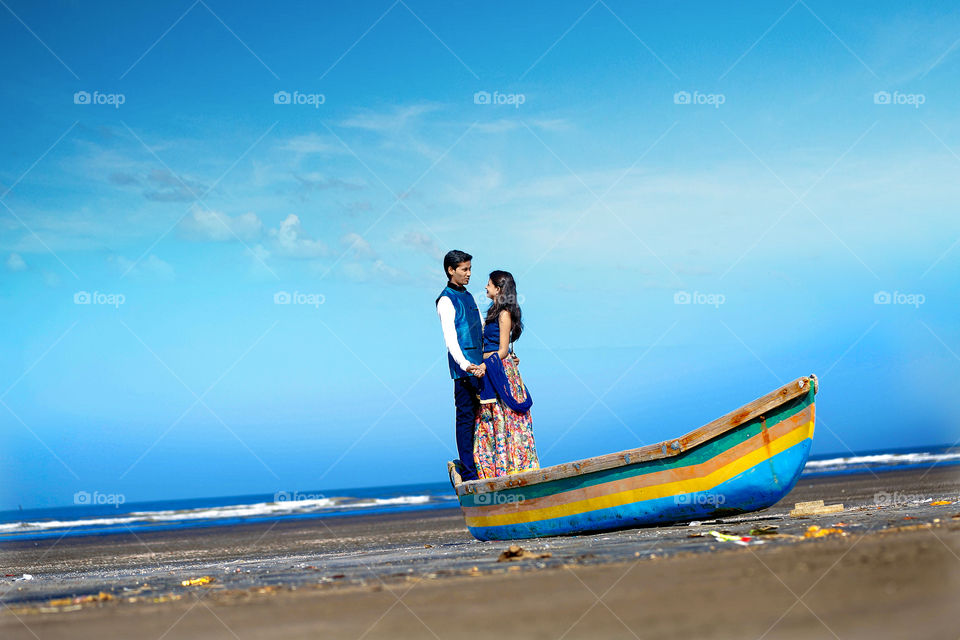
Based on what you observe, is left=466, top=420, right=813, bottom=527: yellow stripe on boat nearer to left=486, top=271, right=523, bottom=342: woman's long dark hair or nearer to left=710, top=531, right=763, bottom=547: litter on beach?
left=710, top=531, right=763, bottom=547: litter on beach

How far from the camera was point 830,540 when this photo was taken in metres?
4.62

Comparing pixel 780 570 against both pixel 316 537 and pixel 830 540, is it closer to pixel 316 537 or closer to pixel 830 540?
pixel 830 540

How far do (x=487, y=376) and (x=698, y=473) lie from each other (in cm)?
245

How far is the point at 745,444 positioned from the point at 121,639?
16.1 ft

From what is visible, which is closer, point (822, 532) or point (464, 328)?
point (822, 532)

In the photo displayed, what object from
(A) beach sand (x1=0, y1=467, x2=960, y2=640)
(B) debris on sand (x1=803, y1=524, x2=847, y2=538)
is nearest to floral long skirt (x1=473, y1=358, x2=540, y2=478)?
(A) beach sand (x1=0, y1=467, x2=960, y2=640)

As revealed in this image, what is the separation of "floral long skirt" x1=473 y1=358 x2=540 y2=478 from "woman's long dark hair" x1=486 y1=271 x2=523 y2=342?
0.45m

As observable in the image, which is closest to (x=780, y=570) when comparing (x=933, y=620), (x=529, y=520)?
(x=933, y=620)

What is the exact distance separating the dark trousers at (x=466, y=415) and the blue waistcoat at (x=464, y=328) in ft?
0.59

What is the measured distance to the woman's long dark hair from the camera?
809 cm
